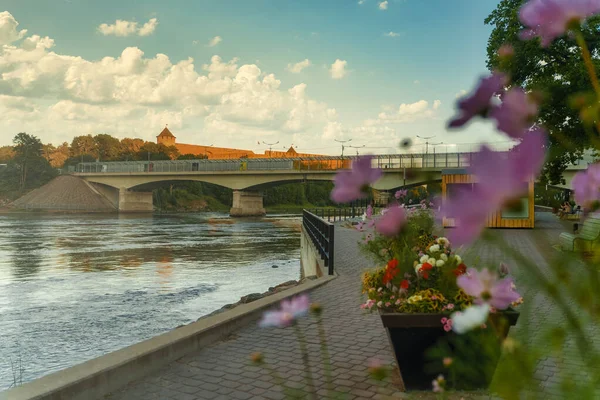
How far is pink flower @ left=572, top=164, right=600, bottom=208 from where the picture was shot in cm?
97

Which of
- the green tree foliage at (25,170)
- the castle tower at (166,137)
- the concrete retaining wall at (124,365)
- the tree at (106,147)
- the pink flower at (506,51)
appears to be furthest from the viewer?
the castle tower at (166,137)

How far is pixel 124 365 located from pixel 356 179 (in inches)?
157

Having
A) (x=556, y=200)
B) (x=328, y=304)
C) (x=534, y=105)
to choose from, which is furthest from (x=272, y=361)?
(x=534, y=105)

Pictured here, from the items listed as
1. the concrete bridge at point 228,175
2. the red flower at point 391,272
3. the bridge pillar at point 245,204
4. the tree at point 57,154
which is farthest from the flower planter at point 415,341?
the tree at point 57,154

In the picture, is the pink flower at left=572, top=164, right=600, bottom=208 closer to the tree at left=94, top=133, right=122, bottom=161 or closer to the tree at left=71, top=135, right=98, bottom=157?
the tree at left=94, top=133, right=122, bottom=161

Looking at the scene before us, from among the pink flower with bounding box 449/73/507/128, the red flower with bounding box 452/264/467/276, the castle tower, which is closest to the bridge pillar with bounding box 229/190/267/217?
the red flower with bounding box 452/264/467/276

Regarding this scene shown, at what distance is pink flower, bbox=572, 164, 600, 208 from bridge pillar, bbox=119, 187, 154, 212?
74906 mm

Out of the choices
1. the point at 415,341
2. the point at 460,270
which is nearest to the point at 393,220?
the point at 460,270

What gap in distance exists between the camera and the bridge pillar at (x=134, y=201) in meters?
72.7

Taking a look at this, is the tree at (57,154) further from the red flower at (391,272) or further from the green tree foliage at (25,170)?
the red flower at (391,272)

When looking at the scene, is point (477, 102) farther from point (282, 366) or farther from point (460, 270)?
point (282, 366)

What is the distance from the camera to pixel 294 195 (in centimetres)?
9662

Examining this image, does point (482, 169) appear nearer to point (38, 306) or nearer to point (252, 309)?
point (252, 309)

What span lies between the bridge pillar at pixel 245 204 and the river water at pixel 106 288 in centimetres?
3357
